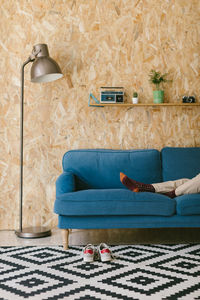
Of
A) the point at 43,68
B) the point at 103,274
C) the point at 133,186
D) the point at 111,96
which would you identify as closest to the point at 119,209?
the point at 133,186

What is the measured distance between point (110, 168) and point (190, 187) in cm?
82

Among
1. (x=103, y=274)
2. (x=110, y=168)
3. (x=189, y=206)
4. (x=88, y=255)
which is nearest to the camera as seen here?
(x=103, y=274)

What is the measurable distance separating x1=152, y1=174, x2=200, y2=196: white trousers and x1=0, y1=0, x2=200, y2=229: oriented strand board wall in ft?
2.10

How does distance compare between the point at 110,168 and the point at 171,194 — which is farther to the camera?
the point at 110,168

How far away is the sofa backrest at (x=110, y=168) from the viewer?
149 inches

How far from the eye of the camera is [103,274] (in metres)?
2.56

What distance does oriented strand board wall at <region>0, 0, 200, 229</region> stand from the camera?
4.10 metres

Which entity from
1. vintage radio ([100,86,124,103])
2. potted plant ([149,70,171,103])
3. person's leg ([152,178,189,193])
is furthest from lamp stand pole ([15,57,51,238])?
potted plant ([149,70,171,103])

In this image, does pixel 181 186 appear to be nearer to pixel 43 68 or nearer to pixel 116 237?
pixel 116 237

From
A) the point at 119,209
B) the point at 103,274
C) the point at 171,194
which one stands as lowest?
the point at 103,274

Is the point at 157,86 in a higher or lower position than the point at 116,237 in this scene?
higher

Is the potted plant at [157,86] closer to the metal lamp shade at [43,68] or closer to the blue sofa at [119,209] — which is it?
the metal lamp shade at [43,68]

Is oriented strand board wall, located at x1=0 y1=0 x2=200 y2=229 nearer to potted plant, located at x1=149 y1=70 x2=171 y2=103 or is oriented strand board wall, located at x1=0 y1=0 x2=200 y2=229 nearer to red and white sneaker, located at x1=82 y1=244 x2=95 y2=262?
potted plant, located at x1=149 y1=70 x2=171 y2=103

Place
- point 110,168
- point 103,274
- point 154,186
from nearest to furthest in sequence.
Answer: point 103,274, point 154,186, point 110,168
